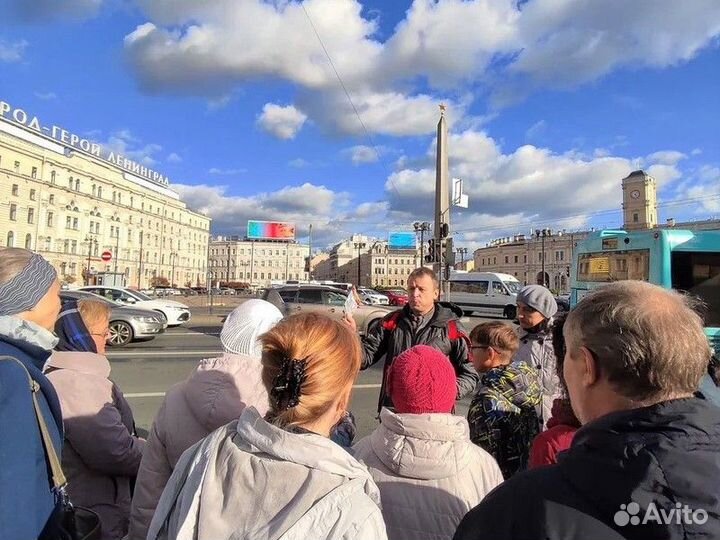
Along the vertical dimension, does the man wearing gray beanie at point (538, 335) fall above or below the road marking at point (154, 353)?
above

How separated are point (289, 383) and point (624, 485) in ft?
2.81

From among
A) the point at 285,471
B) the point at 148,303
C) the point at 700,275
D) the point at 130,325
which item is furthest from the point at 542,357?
the point at 148,303

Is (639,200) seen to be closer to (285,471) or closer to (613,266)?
(613,266)

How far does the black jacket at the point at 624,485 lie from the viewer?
919 mm

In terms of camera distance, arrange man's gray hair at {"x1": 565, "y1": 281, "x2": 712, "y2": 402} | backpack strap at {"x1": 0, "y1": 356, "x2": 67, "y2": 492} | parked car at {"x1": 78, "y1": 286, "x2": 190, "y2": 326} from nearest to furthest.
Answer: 1. man's gray hair at {"x1": 565, "y1": 281, "x2": 712, "y2": 402}
2. backpack strap at {"x1": 0, "y1": 356, "x2": 67, "y2": 492}
3. parked car at {"x1": 78, "y1": 286, "x2": 190, "y2": 326}

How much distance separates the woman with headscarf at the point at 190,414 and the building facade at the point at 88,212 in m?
65.1

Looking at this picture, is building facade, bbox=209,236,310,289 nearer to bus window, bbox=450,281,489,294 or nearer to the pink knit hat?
bus window, bbox=450,281,489,294

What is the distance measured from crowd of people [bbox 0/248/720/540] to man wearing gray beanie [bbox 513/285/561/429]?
131 cm

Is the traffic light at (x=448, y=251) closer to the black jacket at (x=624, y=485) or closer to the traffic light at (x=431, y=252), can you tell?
the traffic light at (x=431, y=252)

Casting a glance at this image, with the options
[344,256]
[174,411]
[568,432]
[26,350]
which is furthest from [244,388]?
[344,256]

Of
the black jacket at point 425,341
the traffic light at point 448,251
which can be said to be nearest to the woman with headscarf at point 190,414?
the black jacket at point 425,341

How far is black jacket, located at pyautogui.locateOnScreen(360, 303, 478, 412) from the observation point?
145 inches

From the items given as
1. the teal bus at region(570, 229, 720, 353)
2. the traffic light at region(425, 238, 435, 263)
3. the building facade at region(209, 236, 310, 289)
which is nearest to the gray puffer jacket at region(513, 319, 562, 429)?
the teal bus at region(570, 229, 720, 353)

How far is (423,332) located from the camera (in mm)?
3750
